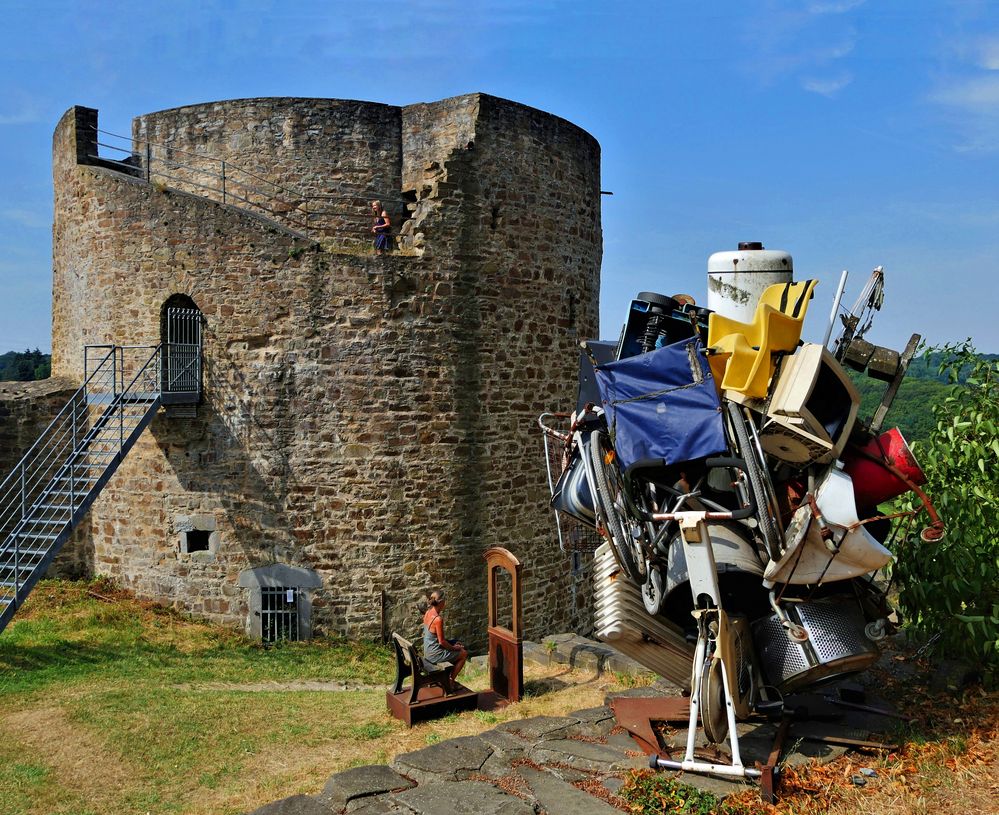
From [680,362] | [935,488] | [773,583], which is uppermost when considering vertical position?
[680,362]

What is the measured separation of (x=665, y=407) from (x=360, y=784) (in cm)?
334

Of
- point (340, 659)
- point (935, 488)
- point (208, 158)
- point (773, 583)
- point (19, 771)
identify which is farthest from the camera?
point (208, 158)

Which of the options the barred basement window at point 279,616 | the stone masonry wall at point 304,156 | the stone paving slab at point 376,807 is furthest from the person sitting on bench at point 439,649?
the stone masonry wall at point 304,156

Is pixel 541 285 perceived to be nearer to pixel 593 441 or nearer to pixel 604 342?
pixel 604 342

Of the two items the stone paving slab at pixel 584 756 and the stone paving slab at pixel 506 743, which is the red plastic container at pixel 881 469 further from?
the stone paving slab at pixel 506 743

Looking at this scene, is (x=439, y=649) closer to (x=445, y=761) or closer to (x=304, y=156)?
(x=445, y=761)

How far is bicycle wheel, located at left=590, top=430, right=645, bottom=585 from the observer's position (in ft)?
22.0

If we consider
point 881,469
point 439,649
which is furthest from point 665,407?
point 439,649

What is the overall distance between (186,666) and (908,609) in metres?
8.15

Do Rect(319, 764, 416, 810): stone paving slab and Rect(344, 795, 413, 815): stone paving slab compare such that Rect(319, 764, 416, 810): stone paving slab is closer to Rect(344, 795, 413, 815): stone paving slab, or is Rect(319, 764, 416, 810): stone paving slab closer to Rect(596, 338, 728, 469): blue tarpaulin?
Rect(344, 795, 413, 815): stone paving slab

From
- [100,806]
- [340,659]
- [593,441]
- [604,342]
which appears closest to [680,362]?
[593,441]

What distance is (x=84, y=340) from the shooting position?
1358 cm

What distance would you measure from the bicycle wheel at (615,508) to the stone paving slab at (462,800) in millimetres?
1843

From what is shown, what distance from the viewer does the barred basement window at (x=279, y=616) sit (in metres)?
12.2
